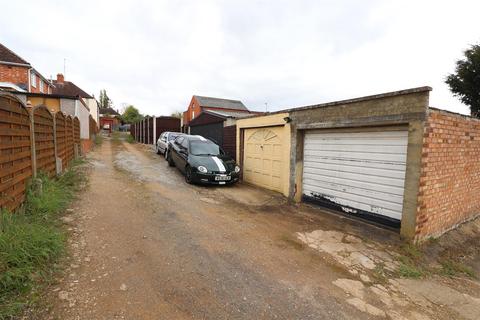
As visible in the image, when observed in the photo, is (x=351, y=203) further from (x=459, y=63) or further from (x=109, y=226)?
(x=459, y=63)

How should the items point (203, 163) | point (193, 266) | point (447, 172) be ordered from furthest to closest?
1. point (203, 163)
2. point (447, 172)
3. point (193, 266)

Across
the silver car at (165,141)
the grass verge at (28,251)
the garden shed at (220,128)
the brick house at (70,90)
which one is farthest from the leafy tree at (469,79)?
the brick house at (70,90)

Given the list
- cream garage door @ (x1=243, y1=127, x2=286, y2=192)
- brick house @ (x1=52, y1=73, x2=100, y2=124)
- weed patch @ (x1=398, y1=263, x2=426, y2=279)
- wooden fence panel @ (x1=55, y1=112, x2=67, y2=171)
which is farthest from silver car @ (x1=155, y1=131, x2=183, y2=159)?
brick house @ (x1=52, y1=73, x2=100, y2=124)

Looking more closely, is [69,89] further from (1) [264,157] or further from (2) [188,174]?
(1) [264,157]

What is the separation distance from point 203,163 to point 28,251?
5.73 meters

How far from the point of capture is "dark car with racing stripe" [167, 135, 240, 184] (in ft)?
26.5

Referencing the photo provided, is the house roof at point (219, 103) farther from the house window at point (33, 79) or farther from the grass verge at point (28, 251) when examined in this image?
the grass verge at point (28, 251)

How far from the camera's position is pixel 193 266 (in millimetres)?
3250

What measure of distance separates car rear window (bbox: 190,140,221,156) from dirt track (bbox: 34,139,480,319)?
3232mm

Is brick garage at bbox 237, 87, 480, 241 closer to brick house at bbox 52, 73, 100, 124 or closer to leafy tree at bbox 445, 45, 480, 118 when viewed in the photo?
leafy tree at bbox 445, 45, 480, 118

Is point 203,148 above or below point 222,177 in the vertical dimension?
above

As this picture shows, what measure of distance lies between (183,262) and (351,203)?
424 centimetres

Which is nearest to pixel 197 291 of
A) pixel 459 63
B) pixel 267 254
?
pixel 267 254

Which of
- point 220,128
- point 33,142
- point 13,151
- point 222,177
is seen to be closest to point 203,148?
point 222,177
